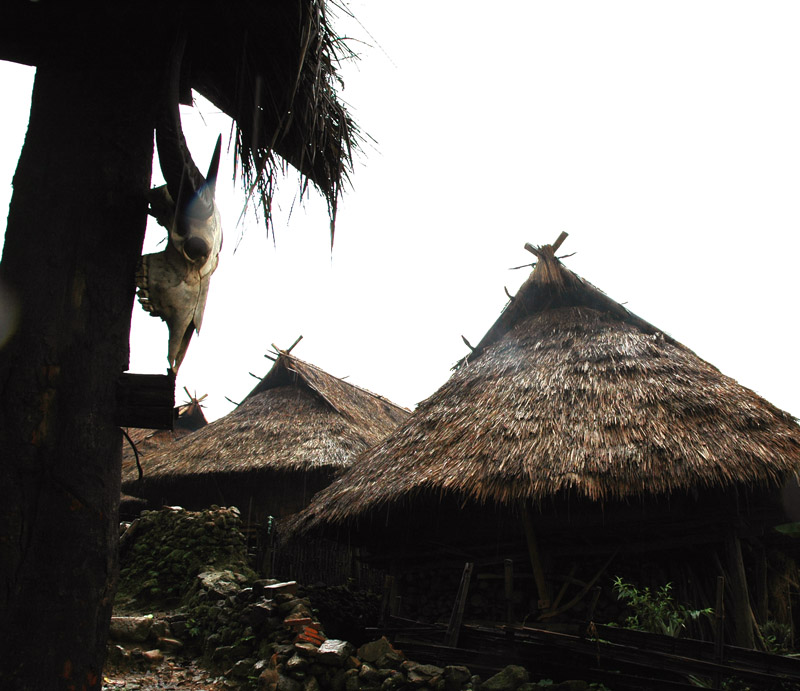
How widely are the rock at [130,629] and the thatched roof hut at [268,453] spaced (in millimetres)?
5040

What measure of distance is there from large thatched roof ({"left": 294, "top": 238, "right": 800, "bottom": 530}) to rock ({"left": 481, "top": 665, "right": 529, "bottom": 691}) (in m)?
1.59

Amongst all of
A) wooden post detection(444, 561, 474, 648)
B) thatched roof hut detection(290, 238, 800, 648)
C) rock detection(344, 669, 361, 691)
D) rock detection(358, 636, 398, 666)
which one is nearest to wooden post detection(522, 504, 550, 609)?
thatched roof hut detection(290, 238, 800, 648)

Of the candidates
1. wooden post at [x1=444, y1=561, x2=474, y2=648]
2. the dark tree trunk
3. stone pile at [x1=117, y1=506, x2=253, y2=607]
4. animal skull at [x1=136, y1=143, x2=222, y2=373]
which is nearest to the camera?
the dark tree trunk

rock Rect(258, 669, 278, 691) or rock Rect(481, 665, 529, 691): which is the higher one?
rock Rect(481, 665, 529, 691)

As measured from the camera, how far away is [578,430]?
6473mm

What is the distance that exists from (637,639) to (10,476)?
4153 millimetres

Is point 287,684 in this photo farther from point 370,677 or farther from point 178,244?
point 178,244

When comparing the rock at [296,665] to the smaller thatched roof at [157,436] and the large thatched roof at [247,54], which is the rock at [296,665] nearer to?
the large thatched roof at [247,54]

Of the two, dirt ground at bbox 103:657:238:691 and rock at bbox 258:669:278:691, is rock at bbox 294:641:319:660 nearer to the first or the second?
rock at bbox 258:669:278:691

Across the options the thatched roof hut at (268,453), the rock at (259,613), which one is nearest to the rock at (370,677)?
the rock at (259,613)

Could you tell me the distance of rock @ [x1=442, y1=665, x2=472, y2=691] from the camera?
4770 mm

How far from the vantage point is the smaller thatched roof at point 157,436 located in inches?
573

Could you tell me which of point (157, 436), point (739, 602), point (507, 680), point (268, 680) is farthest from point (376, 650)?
point (157, 436)

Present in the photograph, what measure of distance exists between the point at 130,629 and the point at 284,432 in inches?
256
